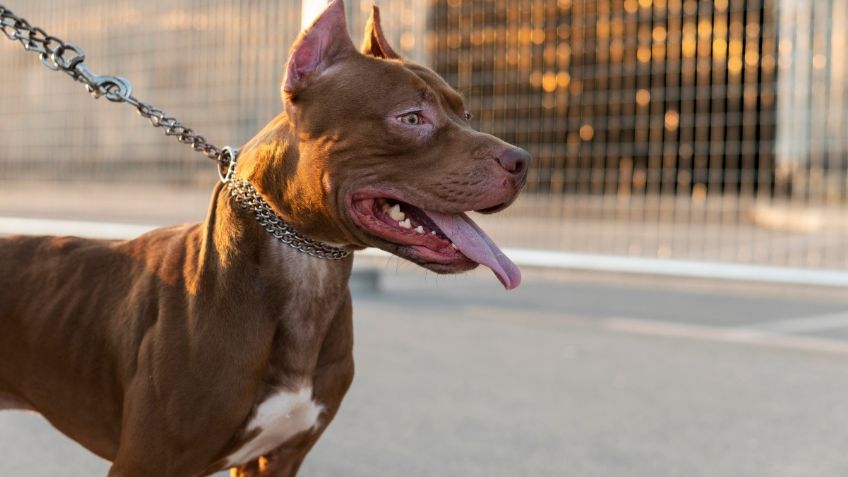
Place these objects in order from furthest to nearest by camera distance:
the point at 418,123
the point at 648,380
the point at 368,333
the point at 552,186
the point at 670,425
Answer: the point at 552,186, the point at 368,333, the point at 648,380, the point at 670,425, the point at 418,123

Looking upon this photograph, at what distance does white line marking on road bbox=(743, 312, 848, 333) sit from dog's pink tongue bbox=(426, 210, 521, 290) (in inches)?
196

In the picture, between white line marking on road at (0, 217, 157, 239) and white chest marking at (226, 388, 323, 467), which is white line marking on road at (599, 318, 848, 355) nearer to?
white chest marking at (226, 388, 323, 467)

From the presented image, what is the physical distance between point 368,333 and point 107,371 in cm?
419

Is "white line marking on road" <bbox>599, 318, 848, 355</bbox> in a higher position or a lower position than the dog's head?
lower

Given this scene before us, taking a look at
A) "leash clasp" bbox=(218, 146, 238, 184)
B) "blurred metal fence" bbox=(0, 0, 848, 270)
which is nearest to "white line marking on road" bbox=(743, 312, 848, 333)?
"blurred metal fence" bbox=(0, 0, 848, 270)

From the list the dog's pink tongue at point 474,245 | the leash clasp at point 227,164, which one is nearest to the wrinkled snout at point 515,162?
the dog's pink tongue at point 474,245

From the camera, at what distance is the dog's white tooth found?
7.27 feet

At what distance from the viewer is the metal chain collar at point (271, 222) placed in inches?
90.1

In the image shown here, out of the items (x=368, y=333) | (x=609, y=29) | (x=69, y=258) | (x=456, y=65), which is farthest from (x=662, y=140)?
(x=69, y=258)

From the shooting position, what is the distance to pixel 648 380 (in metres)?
5.27

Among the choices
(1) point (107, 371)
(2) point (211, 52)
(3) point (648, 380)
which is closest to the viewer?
(1) point (107, 371)

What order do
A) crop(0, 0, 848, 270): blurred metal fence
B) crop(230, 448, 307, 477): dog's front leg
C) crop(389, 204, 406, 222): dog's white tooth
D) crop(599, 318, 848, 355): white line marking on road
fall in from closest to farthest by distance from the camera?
crop(389, 204, 406, 222): dog's white tooth < crop(230, 448, 307, 477): dog's front leg < crop(599, 318, 848, 355): white line marking on road < crop(0, 0, 848, 270): blurred metal fence

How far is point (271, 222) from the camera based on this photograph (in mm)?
2291

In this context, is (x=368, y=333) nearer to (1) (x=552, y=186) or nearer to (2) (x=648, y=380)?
(2) (x=648, y=380)
